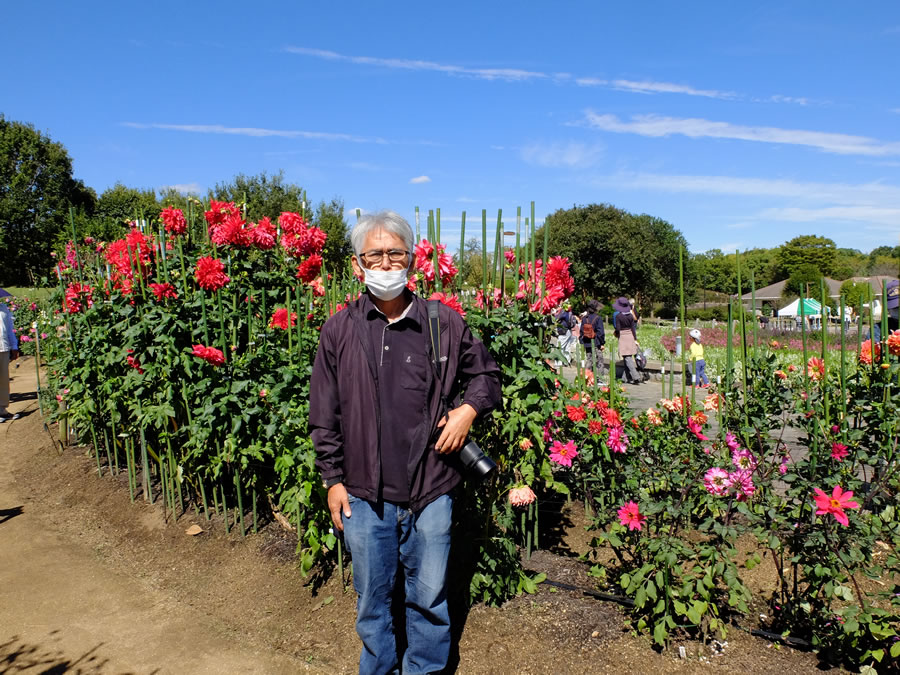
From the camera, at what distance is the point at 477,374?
2174 millimetres

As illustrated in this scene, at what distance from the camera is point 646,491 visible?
2.56 meters

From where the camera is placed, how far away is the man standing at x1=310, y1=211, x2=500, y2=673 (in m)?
2.03

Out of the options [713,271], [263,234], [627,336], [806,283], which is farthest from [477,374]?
[713,271]

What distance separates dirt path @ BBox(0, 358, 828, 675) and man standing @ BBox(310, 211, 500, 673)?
1.84 ft

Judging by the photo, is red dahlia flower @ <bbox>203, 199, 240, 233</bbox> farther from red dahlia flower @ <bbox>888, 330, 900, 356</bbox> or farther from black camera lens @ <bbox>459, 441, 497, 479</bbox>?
red dahlia flower @ <bbox>888, 330, 900, 356</bbox>

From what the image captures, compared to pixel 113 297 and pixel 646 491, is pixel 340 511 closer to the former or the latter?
pixel 646 491

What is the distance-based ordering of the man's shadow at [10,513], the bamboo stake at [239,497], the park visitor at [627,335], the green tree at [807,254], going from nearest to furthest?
the bamboo stake at [239,497] → the man's shadow at [10,513] → the park visitor at [627,335] → the green tree at [807,254]

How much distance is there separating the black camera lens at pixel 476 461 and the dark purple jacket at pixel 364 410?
50 millimetres

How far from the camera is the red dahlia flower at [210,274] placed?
11.3 feet

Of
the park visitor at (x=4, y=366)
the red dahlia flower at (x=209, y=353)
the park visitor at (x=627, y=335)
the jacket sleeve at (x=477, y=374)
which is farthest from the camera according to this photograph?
the park visitor at (x=627, y=335)

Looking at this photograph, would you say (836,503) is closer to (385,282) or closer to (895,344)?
(895,344)

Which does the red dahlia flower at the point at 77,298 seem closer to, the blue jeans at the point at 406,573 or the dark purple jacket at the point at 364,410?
the dark purple jacket at the point at 364,410

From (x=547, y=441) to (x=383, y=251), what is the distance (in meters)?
1.32

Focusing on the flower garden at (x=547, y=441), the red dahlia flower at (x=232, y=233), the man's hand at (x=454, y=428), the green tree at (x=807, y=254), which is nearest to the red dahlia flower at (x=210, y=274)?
the flower garden at (x=547, y=441)
